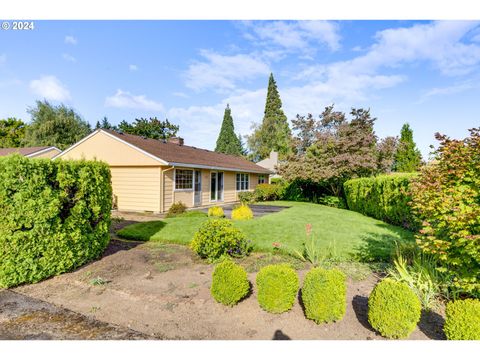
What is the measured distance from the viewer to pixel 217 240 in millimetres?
5879

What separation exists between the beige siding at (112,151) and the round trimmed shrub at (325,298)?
489 inches

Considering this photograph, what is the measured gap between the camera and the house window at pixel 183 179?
51.6 feet

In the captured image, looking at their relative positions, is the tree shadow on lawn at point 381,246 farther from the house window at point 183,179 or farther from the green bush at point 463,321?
the house window at point 183,179

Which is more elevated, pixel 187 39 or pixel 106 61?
pixel 106 61

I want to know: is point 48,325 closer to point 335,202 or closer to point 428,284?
point 428,284

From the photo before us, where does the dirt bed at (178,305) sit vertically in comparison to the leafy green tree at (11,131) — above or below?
below

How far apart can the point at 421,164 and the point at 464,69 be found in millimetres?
7580

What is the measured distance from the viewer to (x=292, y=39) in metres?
8.27

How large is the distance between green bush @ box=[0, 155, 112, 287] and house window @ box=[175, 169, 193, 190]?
378 inches

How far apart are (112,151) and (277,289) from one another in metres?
15.1

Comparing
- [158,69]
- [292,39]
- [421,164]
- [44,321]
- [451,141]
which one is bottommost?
[44,321]

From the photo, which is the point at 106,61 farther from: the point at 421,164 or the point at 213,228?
the point at 421,164

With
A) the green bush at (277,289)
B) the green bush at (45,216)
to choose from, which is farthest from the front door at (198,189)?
the green bush at (277,289)
